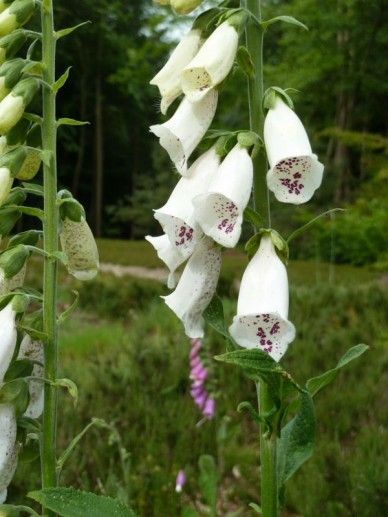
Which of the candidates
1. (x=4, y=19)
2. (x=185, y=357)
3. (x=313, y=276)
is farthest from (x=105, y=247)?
(x=4, y=19)

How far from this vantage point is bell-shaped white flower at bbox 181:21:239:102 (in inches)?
48.2

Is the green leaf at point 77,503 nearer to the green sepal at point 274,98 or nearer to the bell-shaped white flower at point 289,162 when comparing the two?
the bell-shaped white flower at point 289,162

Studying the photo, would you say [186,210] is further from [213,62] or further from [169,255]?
[213,62]

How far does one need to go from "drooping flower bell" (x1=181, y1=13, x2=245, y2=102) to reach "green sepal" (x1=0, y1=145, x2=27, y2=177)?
0.40 metres

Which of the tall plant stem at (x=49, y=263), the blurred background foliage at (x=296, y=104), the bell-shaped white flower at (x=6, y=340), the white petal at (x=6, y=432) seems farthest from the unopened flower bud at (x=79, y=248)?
the blurred background foliage at (x=296, y=104)

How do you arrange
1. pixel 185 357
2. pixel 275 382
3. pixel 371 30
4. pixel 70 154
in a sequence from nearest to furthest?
pixel 275 382 < pixel 185 357 < pixel 371 30 < pixel 70 154

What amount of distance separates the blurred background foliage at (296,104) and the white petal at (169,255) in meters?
2.60

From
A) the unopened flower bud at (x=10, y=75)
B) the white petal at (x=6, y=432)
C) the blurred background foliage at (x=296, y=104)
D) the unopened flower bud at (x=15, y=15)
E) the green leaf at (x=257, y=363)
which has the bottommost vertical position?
the blurred background foliage at (x=296, y=104)

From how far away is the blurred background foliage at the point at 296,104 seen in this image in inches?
242

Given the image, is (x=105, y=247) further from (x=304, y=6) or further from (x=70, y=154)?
(x=70, y=154)

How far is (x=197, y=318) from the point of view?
52.0 inches

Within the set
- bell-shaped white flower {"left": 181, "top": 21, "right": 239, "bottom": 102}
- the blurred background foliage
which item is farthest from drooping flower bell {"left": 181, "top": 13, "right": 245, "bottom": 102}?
the blurred background foliage

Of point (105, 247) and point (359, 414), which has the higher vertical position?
point (359, 414)

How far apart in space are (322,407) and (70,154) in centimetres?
2283
